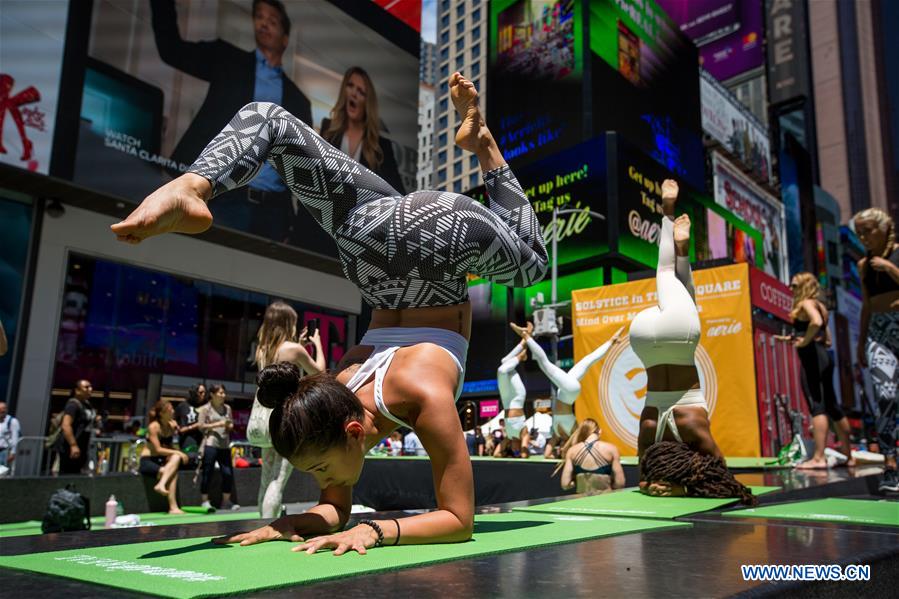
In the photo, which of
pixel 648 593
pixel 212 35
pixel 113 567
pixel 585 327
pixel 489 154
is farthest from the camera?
pixel 212 35

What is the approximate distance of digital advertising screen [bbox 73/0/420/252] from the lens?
54.4ft

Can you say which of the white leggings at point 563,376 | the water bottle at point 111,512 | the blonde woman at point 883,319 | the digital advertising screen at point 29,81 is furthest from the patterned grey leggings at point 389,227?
the digital advertising screen at point 29,81

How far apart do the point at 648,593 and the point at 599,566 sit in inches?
13.7

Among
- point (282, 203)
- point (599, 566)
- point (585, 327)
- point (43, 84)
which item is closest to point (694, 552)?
point (599, 566)

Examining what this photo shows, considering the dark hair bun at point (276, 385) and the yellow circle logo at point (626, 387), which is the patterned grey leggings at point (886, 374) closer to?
the dark hair bun at point (276, 385)

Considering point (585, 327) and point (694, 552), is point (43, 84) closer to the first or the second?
point (585, 327)

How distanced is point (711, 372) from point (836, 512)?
28.1ft

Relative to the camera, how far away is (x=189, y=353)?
2097cm

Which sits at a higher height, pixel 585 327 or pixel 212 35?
pixel 212 35

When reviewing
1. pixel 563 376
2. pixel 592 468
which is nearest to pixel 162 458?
pixel 563 376

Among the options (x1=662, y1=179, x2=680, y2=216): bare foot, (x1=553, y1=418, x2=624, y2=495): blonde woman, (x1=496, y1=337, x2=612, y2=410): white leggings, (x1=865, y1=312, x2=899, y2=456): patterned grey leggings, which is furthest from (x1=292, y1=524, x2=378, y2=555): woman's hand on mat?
(x1=496, y1=337, x2=612, y2=410): white leggings

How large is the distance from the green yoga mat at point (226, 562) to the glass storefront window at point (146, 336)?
56.3ft

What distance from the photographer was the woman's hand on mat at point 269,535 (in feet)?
6.54

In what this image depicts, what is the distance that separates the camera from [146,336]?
19.8 meters
